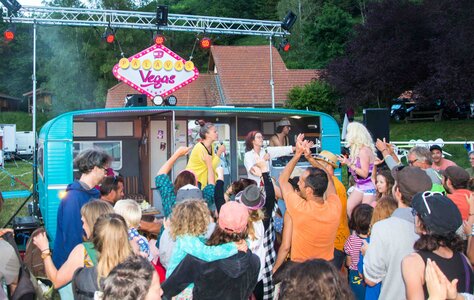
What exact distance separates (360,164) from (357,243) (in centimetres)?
171

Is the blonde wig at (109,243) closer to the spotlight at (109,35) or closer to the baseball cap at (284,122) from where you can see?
the baseball cap at (284,122)

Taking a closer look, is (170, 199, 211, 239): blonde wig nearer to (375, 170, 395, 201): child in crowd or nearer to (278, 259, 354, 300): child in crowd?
(278, 259, 354, 300): child in crowd

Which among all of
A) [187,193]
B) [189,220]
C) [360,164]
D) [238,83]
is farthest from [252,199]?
[238,83]

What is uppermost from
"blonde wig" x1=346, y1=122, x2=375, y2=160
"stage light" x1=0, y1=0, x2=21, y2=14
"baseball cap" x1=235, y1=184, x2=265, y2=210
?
"stage light" x1=0, y1=0, x2=21, y2=14

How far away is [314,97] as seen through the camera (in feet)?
92.4

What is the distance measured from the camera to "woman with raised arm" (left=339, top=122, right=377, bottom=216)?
581 cm

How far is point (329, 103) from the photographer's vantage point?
95.8 feet

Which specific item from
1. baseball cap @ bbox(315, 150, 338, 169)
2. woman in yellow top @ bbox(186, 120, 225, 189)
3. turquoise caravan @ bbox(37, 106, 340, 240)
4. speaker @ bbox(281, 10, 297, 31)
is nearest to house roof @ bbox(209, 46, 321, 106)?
speaker @ bbox(281, 10, 297, 31)

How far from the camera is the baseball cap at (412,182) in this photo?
3596 mm

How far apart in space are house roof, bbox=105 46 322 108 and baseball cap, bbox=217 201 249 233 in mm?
25968

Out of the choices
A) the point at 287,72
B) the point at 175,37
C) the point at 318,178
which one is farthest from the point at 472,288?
the point at 175,37

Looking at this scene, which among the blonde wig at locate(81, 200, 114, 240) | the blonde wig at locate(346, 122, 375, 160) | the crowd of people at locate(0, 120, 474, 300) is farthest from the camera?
the blonde wig at locate(346, 122, 375, 160)

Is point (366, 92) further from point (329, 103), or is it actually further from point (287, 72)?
point (287, 72)

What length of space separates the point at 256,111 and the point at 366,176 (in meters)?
3.83
